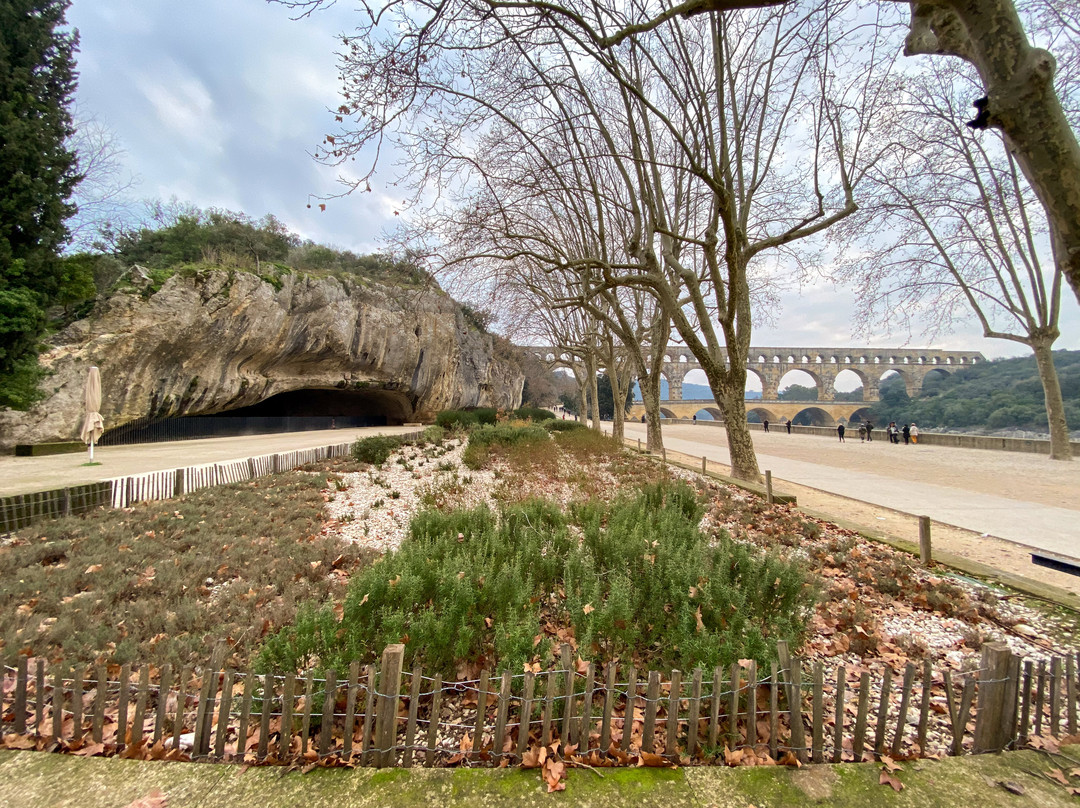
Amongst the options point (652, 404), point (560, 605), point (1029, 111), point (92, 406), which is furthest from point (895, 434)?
point (92, 406)

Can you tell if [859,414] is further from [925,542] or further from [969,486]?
[925,542]

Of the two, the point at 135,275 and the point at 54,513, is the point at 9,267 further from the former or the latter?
the point at 54,513

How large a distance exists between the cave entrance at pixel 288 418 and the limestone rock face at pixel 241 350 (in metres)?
0.71

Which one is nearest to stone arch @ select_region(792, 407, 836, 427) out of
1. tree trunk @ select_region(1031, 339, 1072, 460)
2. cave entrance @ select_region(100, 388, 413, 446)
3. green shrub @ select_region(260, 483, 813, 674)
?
tree trunk @ select_region(1031, 339, 1072, 460)

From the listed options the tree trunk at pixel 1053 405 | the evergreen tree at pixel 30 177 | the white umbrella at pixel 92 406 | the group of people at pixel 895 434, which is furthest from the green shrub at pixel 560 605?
the group of people at pixel 895 434

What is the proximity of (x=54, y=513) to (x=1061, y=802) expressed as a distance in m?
9.30

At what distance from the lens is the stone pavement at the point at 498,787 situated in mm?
1809

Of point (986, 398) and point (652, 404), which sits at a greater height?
point (986, 398)

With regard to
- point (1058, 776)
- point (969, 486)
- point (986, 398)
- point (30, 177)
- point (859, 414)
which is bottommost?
point (969, 486)

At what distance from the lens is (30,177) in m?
11.6

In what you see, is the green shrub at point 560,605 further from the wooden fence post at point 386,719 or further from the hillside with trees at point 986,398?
the hillside with trees at point 986,398

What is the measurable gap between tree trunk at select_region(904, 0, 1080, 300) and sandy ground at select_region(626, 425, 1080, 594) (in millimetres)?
4204

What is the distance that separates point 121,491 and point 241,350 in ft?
42.2

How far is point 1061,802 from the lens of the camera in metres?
1.87
